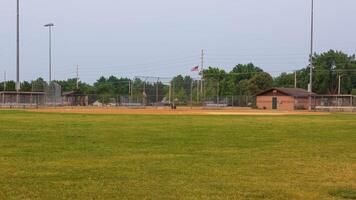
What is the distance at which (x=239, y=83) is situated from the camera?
12556 centimetres

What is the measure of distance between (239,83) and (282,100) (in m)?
46.6

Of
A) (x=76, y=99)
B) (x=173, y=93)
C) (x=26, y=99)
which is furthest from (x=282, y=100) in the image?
(x=26, y=99)

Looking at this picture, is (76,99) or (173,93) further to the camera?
(76,99)

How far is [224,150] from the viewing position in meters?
14.8

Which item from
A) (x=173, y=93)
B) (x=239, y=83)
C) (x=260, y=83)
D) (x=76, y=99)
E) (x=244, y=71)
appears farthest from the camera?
(x=244, y=71)

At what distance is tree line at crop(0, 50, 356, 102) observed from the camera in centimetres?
7469

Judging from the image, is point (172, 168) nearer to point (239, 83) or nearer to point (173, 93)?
point (173, 93)

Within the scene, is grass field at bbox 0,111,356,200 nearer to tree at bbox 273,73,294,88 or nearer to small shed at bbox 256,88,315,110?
small shed at bbox 256,88,315,110

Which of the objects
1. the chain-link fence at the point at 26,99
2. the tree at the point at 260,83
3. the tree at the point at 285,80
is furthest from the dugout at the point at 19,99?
the tree at the point at 285,80

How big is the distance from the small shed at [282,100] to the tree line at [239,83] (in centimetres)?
833

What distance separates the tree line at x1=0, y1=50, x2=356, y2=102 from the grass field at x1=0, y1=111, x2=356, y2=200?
56.2 meters

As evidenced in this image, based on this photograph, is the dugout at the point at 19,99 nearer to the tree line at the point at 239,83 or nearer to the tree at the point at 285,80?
the tree line at the point at 239,83

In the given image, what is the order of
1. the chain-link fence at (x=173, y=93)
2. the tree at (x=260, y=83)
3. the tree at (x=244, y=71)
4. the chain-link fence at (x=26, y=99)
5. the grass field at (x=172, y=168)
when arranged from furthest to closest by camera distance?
the tree at (x=244, y=71) < the tree at (x=260, y=83) < the chain-link fence at (x=173, y=93) < the chain-link fence at (x=26, y=99) < the grass field at (x=172, y=168)

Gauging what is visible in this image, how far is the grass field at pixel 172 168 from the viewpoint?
8.45 m
